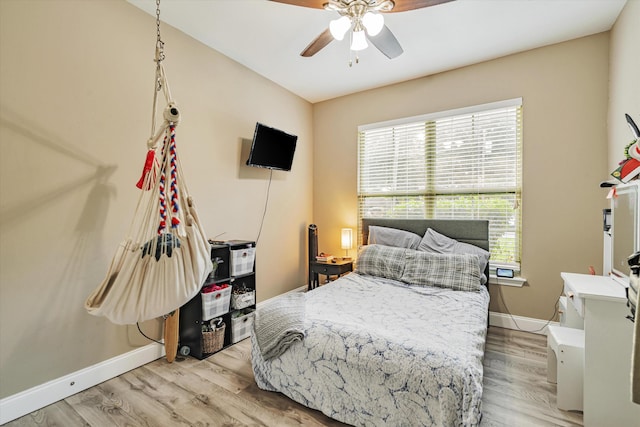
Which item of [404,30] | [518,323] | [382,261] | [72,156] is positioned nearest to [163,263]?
[72,156]

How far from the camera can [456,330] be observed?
1.85 metres

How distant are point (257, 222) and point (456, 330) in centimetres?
239

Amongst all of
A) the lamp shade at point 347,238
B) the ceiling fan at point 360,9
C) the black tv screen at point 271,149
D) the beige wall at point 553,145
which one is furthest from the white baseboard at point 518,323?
the ceiling fan at point 360,9

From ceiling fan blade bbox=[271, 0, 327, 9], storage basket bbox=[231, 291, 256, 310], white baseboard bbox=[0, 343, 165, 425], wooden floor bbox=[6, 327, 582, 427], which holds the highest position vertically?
ceiling fan blade bbox=[271, 0, 327, 9]

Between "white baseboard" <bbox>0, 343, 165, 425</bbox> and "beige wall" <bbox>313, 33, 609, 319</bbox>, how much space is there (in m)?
3.36

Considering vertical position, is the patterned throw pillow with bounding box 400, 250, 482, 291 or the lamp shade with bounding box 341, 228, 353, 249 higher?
the lamp shade with bounding box 341, 228, 353, 249

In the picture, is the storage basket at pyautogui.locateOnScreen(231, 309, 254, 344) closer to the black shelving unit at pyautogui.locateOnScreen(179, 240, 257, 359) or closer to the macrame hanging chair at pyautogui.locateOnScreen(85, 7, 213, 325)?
the black shelving unit at pyautogui.locateOnScreen(179, 240, 257, 359)

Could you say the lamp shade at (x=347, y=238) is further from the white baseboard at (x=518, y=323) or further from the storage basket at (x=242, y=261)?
the white baseboard at (x=518, y=323)

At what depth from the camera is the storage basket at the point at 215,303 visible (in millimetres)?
2531

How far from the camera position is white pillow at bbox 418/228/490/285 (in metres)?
3.04

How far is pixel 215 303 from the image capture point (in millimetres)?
2605

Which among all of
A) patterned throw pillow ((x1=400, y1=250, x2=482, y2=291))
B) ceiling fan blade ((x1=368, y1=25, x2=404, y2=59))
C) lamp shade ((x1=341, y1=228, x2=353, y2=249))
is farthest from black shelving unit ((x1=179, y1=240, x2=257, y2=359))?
ceiling fan blade ((x1=368, y1=25, x2=404, y2=59))

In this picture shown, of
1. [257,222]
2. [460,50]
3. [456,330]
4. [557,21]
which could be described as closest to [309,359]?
[456,330]

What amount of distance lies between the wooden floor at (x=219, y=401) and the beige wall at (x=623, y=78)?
1.88m
